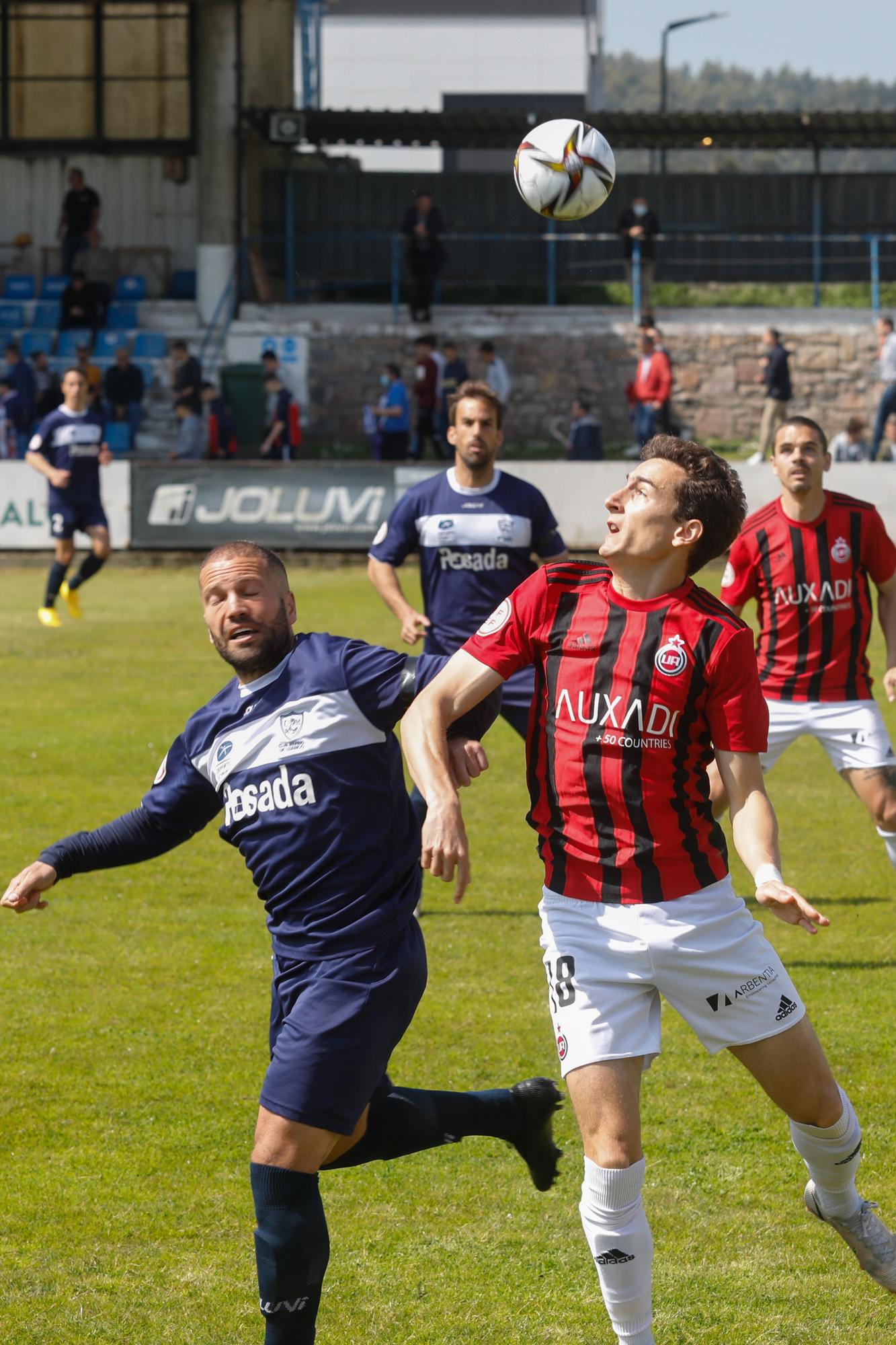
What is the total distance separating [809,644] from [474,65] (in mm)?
49855

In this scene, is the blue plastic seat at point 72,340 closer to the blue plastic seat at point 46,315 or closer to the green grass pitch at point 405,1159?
the blue plastic seat at point 46,315

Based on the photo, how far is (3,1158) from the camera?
19.3 feet

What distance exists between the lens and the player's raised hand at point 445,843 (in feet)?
13.2

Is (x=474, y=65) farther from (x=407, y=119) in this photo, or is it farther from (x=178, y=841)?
(x=178, y=841)

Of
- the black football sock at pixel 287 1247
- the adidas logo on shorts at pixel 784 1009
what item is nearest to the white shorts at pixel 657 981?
the adidas logo on shorts at pixel 784 1009

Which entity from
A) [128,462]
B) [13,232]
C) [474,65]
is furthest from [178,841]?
[474,65]

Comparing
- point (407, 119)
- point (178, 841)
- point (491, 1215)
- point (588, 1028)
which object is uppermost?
point (407, 119)

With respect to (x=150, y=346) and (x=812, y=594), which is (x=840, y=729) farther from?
(x=150, y=346)

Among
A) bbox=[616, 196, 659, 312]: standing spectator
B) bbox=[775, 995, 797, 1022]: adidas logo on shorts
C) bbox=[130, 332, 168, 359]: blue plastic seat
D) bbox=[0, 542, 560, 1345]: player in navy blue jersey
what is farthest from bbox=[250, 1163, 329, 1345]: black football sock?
bbox=[130, 332, 168, 359]: blue plastic seat

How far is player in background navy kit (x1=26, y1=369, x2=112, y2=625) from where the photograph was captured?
59.7 ft

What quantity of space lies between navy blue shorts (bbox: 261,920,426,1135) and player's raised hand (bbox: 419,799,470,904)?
0.44 metres

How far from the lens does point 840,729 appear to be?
26.8 ft

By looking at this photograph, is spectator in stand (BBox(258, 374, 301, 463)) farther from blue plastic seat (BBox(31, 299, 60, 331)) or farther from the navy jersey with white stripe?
the navy jersey with white stripe

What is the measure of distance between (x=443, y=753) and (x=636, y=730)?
505mm
